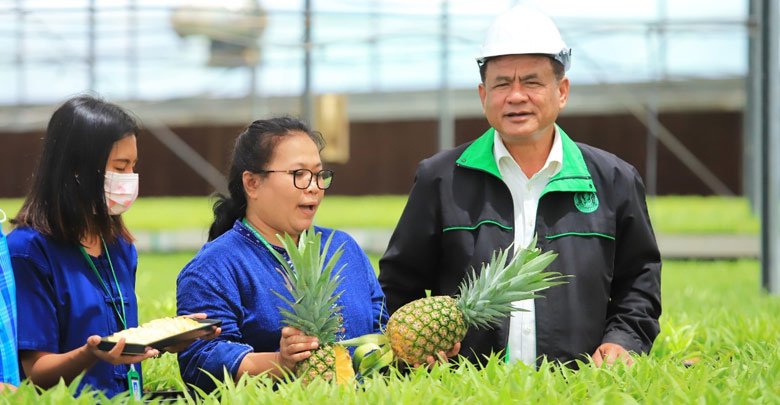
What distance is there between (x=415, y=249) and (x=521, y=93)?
0.67 meters

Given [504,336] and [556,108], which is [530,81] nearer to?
[556,108]

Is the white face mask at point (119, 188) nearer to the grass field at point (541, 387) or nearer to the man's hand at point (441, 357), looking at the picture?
the grass field at point (541, 387)

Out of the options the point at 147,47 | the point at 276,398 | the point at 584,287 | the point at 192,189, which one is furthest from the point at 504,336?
the point at 192,189

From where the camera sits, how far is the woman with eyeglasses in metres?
2.68

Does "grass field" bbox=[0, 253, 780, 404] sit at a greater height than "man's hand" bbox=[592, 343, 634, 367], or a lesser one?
greater

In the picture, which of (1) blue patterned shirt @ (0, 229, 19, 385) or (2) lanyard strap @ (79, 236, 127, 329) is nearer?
(1) blue patterned shirt @ (0, 229, 19, 385)

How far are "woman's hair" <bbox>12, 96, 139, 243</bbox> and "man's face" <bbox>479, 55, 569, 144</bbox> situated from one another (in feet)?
3.97

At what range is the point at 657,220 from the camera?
1630 cm

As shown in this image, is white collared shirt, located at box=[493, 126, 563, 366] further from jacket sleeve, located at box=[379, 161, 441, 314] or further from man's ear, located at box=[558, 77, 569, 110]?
jacket sleeve, located at box=[379, 161, 441, 314]

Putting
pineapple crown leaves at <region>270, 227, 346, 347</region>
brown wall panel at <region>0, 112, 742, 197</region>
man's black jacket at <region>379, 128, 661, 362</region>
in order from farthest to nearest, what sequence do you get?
brown wall panel at <region>0, 112, 742, 197</region> < man's black jacket at <region>379, 128, 661, 362</region> < pineapple crown leaves at <region>270, 227, 346, 347</region>

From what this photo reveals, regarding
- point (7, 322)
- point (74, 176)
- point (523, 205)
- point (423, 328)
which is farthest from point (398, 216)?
point (7, 322)

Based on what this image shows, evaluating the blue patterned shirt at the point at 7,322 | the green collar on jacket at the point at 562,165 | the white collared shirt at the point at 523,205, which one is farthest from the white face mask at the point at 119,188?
the white collared shirt at the point at 523,205

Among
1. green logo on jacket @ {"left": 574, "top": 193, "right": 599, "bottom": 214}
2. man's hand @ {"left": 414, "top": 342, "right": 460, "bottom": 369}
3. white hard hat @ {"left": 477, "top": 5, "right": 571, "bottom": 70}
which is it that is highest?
white hard hat @ {"left": 477, "top": 5, "right": 571, "bottom": 70}

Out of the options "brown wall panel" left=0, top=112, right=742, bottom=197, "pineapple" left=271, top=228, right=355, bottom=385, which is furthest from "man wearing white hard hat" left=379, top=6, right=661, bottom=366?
"brown wall panel" left=0, top=112, right=742, bottom=197
